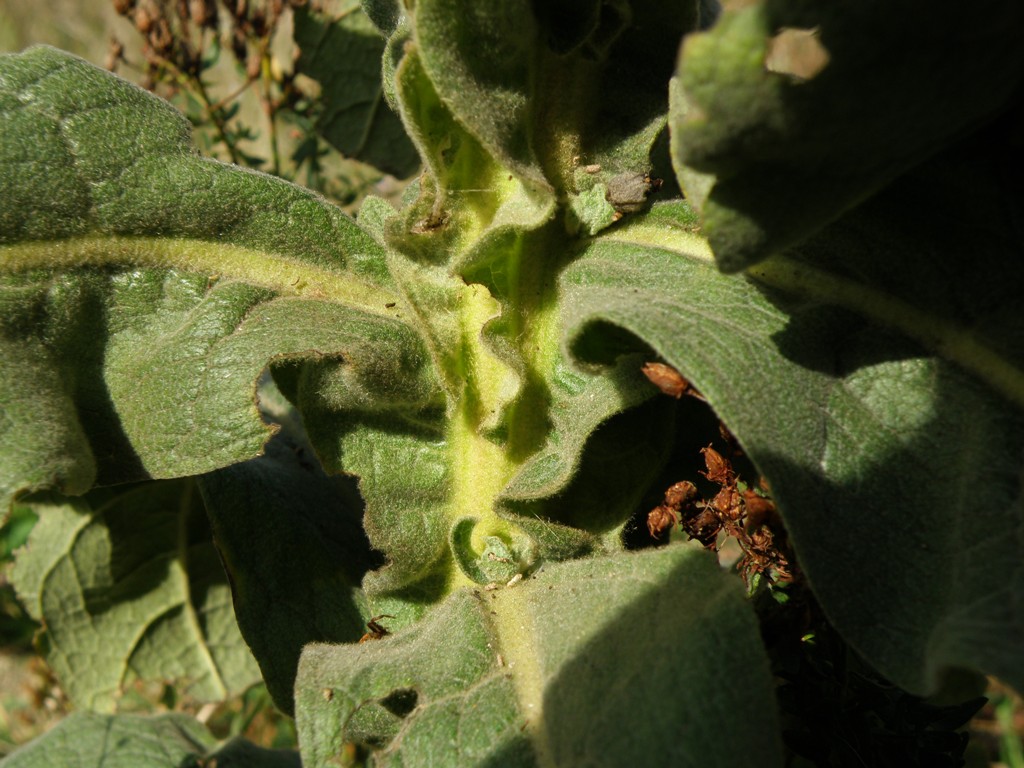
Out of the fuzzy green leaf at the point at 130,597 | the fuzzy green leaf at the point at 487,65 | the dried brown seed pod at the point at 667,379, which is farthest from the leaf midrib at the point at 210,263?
the fuzzy green leaf at the point at 130,597

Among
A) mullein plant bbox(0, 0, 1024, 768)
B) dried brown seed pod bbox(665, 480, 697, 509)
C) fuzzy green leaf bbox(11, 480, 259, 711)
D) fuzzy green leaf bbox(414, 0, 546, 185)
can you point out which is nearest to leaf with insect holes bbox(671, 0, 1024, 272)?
mullein plant bbox(0, 0, 1024, 768)

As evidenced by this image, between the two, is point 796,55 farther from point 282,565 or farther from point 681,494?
point 282,565

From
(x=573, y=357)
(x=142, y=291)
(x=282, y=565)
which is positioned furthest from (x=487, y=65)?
(x=282, y=565)

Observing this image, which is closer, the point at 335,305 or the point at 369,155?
the point at 335,305

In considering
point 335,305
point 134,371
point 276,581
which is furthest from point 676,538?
point 134,371

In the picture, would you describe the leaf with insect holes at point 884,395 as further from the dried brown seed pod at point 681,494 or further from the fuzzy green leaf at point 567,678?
the dried brown seed pod at point 681,494

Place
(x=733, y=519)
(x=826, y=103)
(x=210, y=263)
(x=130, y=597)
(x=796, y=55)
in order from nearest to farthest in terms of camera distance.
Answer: (x=826, y=103)
(x=733, y=519)
(x=210, y=263)
(x=130, y=597)
(x=796, y=55)

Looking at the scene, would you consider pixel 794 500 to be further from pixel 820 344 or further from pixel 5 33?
pixel 5 33
